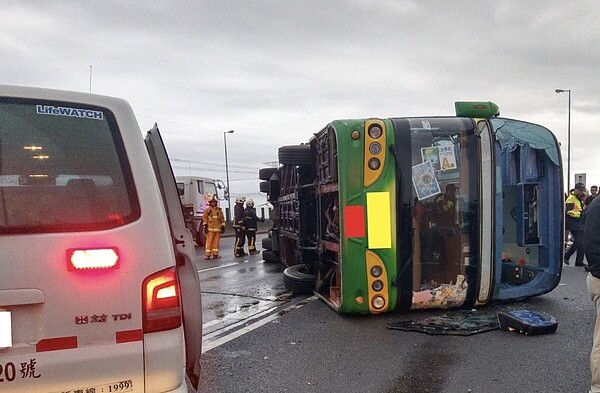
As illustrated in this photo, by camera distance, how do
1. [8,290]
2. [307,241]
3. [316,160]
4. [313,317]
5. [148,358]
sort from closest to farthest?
[8,290]
[148,358]
[313,317]
[316,160]
[307,241]

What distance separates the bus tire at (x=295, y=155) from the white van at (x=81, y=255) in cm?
502

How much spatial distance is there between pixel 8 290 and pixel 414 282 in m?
4.73

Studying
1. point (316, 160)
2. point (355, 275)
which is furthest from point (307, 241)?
point (355, 275)

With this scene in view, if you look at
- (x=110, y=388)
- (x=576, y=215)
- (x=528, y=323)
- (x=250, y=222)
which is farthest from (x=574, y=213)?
(x=110, y=388)

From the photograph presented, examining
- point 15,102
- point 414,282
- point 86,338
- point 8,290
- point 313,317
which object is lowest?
point 313,317

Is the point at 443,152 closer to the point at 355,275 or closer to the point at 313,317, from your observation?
the point at 355,275

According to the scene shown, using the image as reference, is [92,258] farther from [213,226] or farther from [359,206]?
[213,226]

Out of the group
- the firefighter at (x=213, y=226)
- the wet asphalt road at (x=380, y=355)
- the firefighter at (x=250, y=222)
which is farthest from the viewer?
the firefighter at (x=250, y=222)

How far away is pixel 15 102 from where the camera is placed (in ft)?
7.97

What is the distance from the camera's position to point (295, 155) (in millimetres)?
7578

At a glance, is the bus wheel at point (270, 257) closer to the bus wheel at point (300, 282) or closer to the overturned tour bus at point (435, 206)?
the bus wheel at point (300, 282)

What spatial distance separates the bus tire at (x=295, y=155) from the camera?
24.8 feet

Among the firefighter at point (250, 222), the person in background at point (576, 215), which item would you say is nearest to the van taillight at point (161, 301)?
the person in background at point (576, 215)

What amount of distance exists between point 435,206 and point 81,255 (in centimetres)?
465
